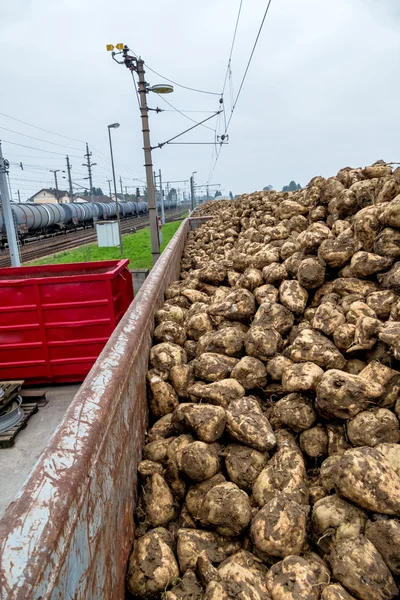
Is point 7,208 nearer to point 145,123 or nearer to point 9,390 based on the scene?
point 145,123

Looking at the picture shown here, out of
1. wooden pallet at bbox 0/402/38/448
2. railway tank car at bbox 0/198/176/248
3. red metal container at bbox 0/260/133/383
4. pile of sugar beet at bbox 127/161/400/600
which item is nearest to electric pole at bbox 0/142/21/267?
red metal container at bbox 0/260/133/383

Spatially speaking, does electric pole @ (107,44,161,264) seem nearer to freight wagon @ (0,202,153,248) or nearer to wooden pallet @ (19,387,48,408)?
wooden pallet @ (19,387,48,408)

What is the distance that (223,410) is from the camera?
74.5 inches

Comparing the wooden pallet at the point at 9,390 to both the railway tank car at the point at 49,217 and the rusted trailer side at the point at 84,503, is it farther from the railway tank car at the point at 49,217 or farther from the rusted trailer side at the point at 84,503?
the railway tank car at the point at 49,217

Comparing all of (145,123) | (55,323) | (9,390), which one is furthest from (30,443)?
(145,123)

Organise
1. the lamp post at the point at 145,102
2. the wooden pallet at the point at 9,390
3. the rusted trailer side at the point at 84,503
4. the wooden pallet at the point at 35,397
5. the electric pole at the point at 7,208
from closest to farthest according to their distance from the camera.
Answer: the rusted trailer side at the point at 84,503 → the wooden pallet at the point at 9,390 → the wooden pallet at the point at 35,397 → the lamp post at the point at 145,102 → the electric pole at the point at 7,208

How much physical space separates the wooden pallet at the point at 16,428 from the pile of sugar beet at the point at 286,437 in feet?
5.76

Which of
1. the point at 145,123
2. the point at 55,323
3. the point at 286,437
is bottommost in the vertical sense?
the point at 55,323

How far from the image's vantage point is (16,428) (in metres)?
3.58

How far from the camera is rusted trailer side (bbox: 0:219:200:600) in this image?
0.84 meters

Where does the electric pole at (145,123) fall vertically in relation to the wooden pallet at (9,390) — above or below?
above

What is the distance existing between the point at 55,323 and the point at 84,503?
3.37 m

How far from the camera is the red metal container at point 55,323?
4.09 meters

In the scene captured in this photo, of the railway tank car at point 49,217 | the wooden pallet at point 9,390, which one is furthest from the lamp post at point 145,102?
the railway tank car at point 49,217
